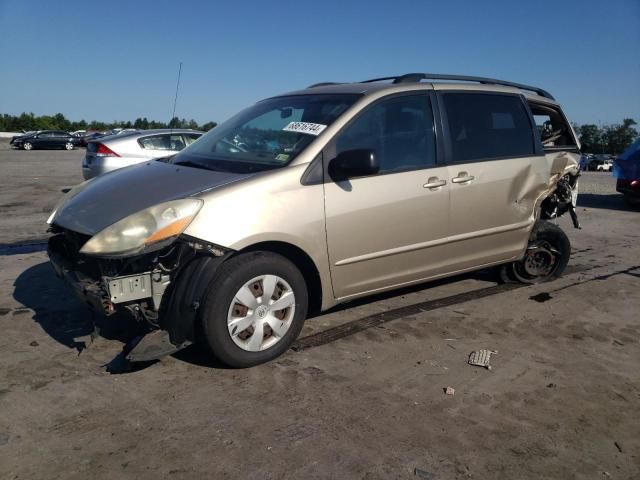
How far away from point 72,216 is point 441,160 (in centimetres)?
271

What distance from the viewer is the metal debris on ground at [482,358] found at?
370cm

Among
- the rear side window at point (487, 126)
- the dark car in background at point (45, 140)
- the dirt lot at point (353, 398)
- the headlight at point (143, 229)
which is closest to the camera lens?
the dirt lot at point (353, 398)

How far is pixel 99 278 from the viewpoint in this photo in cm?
349

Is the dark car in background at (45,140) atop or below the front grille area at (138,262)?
atop

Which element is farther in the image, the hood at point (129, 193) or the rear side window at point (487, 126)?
the rear side window at point (487, 126)

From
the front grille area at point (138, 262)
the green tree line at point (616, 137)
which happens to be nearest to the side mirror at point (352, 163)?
the front grille area at point (138, 262)

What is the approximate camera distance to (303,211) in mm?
3613

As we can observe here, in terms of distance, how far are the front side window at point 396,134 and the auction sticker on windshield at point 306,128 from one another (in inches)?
6.2

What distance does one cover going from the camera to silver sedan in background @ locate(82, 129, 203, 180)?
9969 millimetres

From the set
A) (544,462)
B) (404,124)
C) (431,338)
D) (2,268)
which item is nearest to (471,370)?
(431,338)

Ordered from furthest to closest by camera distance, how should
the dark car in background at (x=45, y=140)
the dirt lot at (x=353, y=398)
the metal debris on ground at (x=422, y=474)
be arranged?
1. the dark car in background at (x=45, y=140)
2. the dirt lot at (x=353, y=398)
3. the metal debris on ground at (x=422, y=474)

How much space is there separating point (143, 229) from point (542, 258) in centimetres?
404

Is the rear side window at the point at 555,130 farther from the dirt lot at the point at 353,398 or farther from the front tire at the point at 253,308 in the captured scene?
the front tire at the point at 253,308

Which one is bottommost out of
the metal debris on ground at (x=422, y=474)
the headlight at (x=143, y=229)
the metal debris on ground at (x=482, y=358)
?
the metal debris on ground at (x=482, y=358)
